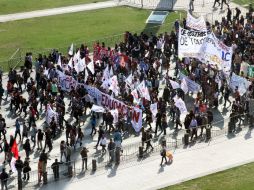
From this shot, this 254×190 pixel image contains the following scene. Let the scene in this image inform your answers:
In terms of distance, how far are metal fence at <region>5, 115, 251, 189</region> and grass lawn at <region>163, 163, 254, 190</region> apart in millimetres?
3586

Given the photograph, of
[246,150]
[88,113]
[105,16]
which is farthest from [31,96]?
[105,16]

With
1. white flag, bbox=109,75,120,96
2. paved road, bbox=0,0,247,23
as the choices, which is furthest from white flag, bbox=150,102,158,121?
paved road, bbox=0,0,247,23

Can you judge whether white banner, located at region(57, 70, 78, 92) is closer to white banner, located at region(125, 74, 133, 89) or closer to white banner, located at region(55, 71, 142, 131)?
white banner, located at region(55, 71, 142, 131)

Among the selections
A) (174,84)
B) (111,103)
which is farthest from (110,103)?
(174,84)

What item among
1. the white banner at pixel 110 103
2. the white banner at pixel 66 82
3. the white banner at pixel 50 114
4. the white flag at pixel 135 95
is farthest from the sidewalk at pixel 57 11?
the white flag at pixel 135 95

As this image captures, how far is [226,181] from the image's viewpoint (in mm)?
31375

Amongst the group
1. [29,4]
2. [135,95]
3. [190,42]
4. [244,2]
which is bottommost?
[135,95]

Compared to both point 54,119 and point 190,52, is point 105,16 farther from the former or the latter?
point 54,119

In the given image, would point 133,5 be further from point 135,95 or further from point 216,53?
point 135,95

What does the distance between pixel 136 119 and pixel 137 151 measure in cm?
213

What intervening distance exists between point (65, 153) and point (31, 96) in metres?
7.55

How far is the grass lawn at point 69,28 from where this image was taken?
5441cm

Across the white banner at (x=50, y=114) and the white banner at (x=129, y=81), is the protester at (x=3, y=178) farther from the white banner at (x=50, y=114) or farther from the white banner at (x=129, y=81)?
the white banner at (x=129, y=81)

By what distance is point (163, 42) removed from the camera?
159 feet
